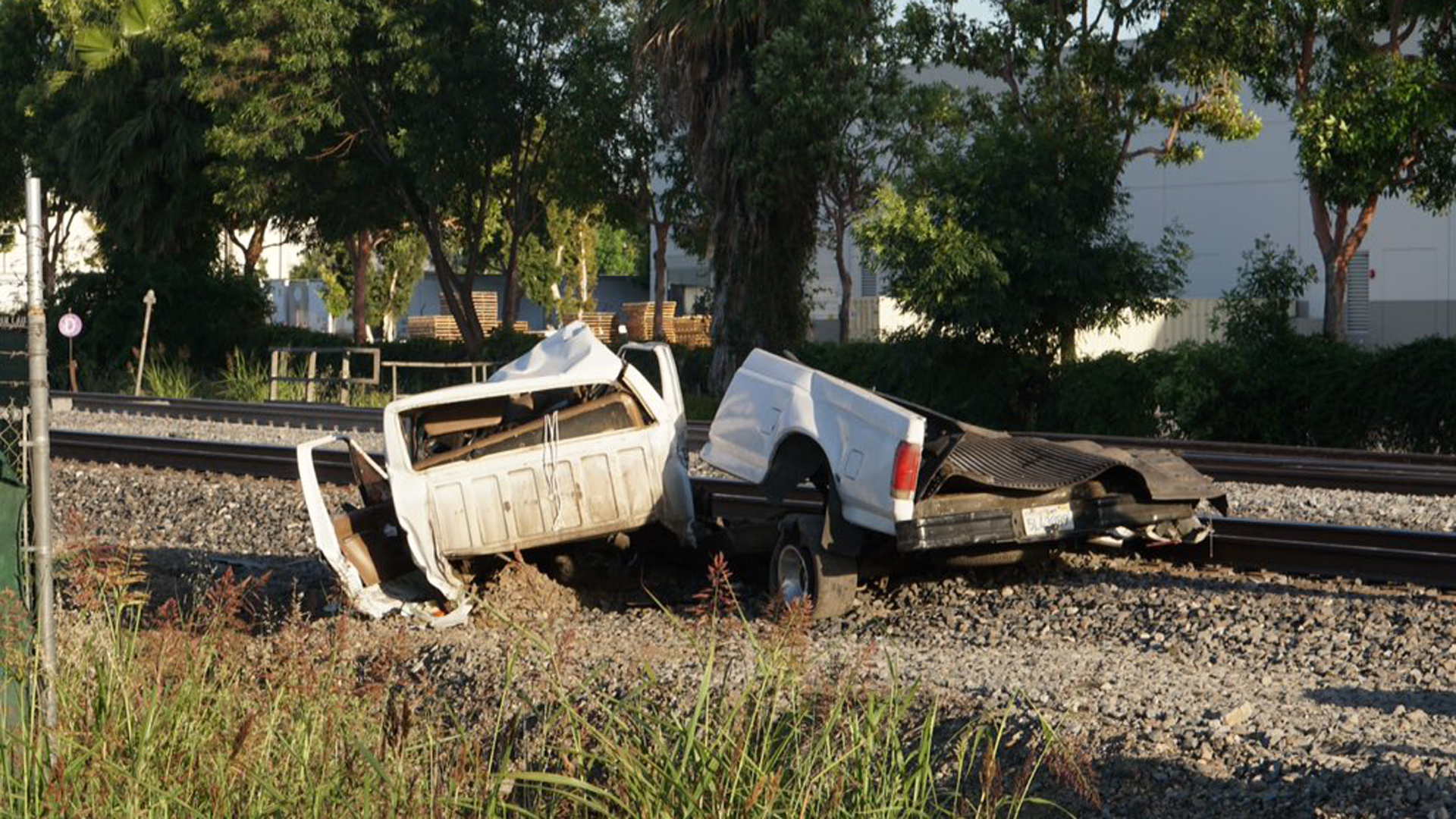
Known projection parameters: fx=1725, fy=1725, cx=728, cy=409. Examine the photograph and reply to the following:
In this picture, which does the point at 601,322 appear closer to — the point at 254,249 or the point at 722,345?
the point at 254,249

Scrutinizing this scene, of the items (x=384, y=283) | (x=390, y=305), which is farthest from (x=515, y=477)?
(x=384, y=283)

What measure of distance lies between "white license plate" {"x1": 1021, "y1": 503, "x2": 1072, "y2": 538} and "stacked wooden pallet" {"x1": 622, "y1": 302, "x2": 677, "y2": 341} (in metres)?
40.9

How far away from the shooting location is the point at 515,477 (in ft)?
35.1

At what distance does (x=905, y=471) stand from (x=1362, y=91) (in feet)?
52.6

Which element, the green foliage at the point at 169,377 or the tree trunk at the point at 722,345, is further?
the green foliage at the point at 169,377

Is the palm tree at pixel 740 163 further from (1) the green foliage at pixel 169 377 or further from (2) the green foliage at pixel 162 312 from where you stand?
(2) the green foliage at pixel 162 312

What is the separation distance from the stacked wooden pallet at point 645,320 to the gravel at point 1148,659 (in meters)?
40.3

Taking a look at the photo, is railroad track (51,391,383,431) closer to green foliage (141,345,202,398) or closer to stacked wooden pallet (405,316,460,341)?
green foliage (141,345,202,398)

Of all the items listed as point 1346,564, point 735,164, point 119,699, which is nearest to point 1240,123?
point 735,164

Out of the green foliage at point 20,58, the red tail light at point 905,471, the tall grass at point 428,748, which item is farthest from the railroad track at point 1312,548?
the green foliage at point 20,58

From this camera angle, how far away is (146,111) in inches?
1713

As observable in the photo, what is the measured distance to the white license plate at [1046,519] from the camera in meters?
9.84

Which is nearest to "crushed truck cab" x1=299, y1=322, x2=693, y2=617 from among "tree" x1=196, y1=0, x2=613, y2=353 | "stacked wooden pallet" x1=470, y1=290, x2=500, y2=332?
"tree" x1=196, y1=0, x2=613, y2=353

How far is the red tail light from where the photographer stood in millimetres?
9383
